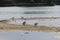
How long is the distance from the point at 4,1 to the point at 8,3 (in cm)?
275

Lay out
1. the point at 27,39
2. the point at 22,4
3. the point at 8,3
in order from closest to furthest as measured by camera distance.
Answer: the point at 27,39 → the point at 8,3 → the point at 22,4

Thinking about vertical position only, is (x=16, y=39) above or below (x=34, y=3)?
above

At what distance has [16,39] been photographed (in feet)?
48.8

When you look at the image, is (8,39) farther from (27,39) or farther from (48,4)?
(48,4)

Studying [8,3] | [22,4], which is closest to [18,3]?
[22,4]

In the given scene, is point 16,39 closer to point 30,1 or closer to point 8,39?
point 8,39

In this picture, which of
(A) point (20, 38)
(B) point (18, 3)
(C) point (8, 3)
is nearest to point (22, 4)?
(B) point (18, 3)

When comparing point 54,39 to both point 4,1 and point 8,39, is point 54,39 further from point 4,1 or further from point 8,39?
point 4,1

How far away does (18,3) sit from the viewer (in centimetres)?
8869

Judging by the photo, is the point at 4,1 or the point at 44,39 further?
the point at 4,1

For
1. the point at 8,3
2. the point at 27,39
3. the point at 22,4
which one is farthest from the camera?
the point at 22,4

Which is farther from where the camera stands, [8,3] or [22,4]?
[22,4]

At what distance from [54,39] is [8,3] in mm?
67068

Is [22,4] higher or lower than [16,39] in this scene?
lower
